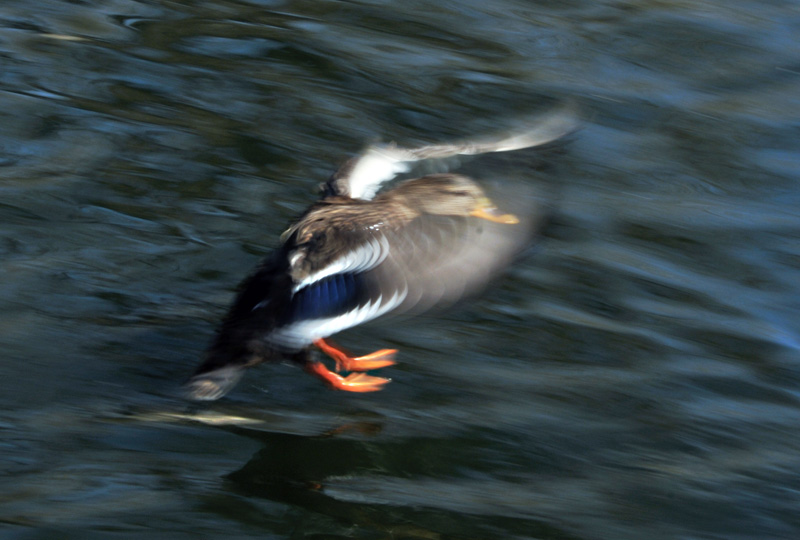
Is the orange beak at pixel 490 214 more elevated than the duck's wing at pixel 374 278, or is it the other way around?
the orange beak at pixel 490 214

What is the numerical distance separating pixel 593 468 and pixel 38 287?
7.17 ft

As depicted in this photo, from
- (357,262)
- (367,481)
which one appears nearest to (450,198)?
(357,262)

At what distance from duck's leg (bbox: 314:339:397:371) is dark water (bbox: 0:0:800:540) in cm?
10

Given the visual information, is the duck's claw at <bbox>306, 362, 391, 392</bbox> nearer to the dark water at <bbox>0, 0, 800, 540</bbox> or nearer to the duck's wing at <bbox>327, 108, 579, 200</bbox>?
the dark water at <bbox>0, 0, 800, 540</bbox>

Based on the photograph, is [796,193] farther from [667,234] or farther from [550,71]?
[550,71]

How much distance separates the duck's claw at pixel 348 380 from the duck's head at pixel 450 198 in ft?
2.03

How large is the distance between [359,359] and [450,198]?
2.14ft

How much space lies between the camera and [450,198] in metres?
3.74

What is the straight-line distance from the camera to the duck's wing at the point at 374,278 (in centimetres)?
321

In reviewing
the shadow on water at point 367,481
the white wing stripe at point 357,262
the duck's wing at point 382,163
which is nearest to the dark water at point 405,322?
the shadow on water at point 367,481

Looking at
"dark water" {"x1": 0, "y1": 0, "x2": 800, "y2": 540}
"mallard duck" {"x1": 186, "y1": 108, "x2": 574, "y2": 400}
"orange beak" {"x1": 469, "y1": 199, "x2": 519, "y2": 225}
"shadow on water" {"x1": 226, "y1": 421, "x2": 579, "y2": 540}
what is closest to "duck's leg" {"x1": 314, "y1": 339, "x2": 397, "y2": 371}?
"mallard duck" {"x1": 186, "y1": 108, "x2": 574, "y2": 400}

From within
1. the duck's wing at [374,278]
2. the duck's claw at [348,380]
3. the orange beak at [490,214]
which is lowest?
the duck's claw at [348,380]

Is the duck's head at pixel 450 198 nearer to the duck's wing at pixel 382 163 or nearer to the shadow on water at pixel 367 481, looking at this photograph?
the duck's wing at pixel 382 163

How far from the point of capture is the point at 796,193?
5.73 meters
